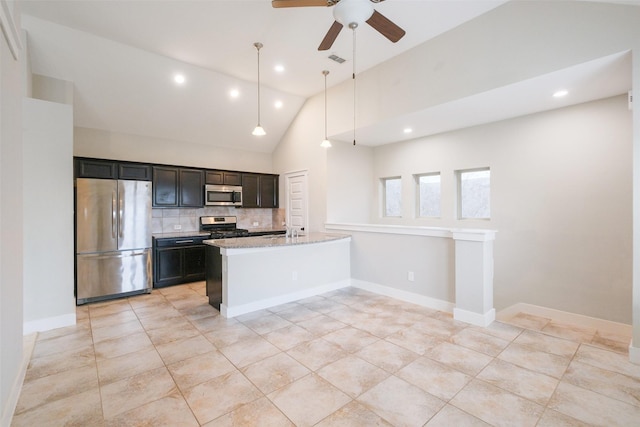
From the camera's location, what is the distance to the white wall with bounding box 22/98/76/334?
3338 millimetres

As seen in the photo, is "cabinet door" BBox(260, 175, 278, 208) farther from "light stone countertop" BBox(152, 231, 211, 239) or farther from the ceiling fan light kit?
the ceiling fan light kit

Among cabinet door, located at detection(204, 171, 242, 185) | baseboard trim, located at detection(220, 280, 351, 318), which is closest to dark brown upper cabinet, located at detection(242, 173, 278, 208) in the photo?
cabinet door, located at detection(204, 171, 242, 185)

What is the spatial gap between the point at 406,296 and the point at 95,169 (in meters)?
5.28

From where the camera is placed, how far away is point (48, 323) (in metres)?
3.47

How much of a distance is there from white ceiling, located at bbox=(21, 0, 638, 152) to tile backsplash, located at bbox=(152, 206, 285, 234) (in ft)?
4.98

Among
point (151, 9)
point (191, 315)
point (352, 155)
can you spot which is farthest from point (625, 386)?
point (151, 9)

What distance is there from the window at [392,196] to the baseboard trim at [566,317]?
2.57 m

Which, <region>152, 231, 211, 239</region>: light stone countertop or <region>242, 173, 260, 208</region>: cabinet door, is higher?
<region>242, 173, 260, 208</region>: cabinet door

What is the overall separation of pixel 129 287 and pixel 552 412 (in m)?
5.34

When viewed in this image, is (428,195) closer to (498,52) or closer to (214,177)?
(498,52)

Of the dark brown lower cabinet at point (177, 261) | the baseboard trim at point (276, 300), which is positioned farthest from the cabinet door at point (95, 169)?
the baseboard trim at point (276, 300)

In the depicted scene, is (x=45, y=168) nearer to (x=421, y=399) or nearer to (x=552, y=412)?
(x=421, y=399)

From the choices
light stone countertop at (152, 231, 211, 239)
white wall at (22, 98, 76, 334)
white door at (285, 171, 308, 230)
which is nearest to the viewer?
white wall at (22, 98, 76, 334)

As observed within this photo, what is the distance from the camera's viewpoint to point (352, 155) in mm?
6109
